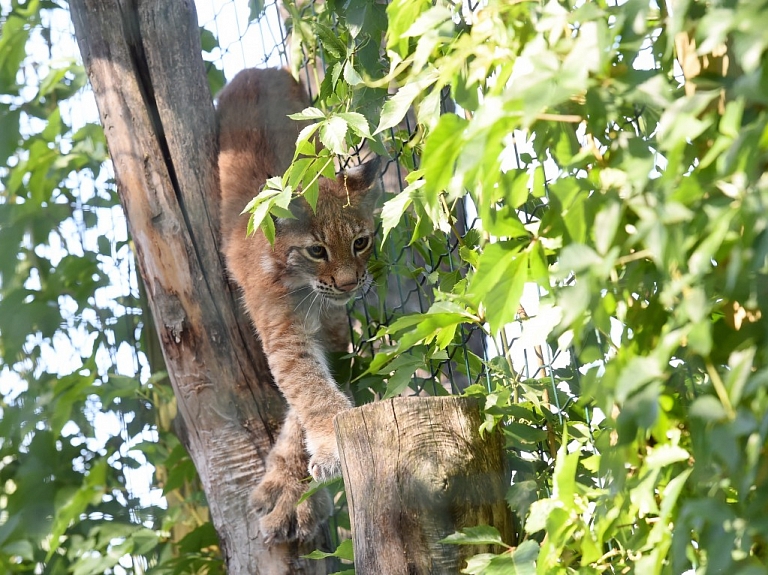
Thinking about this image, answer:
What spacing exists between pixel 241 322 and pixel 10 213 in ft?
1.91

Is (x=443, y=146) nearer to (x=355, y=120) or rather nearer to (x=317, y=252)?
(x=355, y=120)

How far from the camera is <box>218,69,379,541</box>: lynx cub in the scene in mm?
1905

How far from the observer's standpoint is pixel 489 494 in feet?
4.02

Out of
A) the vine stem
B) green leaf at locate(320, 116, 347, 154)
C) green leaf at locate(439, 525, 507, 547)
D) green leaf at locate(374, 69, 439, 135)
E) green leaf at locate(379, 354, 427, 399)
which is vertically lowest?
green leaf at locate(439, 525, 507, 547)

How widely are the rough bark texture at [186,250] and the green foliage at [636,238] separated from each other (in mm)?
955

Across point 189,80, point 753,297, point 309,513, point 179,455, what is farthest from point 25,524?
point 753,297

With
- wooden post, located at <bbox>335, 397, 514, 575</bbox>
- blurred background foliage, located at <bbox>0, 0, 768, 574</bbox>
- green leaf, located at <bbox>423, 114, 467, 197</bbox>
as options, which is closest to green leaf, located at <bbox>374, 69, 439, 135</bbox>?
blurred background foliage, located at <bbox>0, 0, 768, 574</bbox>

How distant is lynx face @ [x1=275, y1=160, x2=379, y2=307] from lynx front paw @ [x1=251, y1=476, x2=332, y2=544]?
50 centimetres

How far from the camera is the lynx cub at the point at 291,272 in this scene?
1905 millimetres

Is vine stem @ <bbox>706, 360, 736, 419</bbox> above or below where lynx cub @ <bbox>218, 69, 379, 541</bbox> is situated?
below

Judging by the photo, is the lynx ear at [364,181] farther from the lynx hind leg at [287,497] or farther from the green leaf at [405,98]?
the green leaf at [405,98]

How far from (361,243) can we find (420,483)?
3.67ft

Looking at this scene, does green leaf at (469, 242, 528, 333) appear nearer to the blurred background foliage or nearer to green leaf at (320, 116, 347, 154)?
the blurred background foliage

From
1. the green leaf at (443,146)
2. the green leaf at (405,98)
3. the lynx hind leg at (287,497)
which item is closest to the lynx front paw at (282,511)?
the lynx hind leg at (287,497)
